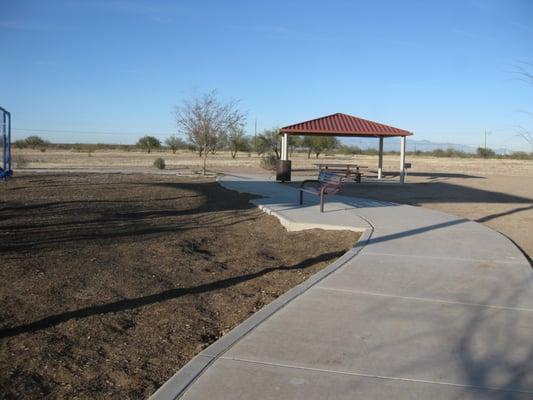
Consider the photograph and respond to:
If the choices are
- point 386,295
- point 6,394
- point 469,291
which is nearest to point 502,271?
point 469,291

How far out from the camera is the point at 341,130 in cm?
2803

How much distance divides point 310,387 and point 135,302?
2.84 m

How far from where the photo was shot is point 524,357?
4.31m

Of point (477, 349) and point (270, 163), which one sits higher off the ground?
point (270, 163)

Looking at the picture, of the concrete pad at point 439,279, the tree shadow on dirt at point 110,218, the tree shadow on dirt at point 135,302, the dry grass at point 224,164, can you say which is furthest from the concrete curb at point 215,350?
the dry grass at point 224,164

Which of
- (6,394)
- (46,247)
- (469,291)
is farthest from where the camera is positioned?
(46,247)

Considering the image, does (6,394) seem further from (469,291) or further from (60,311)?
(469,291)

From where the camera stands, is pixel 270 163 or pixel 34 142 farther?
pixel 34 142

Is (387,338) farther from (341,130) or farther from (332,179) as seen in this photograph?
(341,130)

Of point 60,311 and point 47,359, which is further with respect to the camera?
point 60,311

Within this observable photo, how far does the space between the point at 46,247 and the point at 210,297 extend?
11.0 ft

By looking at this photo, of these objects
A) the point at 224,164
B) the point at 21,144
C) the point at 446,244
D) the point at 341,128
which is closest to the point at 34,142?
the point at 21,144

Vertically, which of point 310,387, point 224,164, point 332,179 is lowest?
point 310,387

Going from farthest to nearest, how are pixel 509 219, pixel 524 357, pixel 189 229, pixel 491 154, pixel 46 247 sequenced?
pixel 491 154 → pixel 509 219 → pixel 189 229 → pixel 46 247 → pixel 524 357
